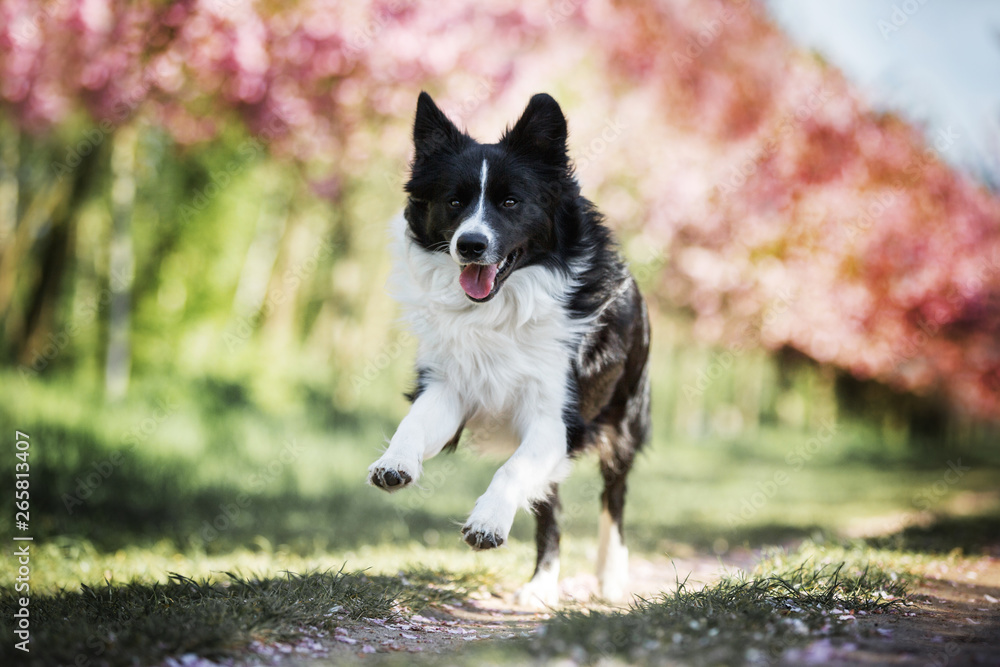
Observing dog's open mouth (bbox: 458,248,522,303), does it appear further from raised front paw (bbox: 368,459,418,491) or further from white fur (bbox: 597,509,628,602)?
white fur (bbox: 597,509,628,602)

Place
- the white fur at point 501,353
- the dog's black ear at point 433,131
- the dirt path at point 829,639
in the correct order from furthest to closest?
the dog's black ear at point 433,131 → the white fur at point 501,353 → the dirt path at point 829,639

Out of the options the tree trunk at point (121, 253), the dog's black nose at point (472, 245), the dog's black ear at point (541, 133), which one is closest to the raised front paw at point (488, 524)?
the dog's black nose at point (472, 245)

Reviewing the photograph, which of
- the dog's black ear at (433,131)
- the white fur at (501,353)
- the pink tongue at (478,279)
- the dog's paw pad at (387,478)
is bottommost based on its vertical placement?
the dog's paw pad at (387,478)

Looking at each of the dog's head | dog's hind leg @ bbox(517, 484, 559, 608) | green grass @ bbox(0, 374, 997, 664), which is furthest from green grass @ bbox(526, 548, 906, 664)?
the dog's head

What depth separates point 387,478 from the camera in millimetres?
3219

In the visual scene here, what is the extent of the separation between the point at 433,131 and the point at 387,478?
1.84 m

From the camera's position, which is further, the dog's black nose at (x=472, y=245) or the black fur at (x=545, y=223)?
the black fur at (x=545, y=223)

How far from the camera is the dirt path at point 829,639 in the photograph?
253cm

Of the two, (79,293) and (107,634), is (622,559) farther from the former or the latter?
(79,293)

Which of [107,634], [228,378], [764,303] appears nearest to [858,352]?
[764,303]

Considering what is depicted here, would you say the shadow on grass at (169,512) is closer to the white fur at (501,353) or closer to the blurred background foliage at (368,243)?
the blurred background foliage at (368,243)

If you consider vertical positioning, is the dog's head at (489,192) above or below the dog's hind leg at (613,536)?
above

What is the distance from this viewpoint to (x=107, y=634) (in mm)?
2686

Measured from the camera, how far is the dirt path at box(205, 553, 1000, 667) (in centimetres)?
253
